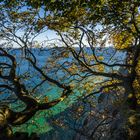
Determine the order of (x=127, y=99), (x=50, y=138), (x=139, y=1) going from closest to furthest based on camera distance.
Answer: (x=139, y=1)
(x=127, y=99)
(x=50, y=138)

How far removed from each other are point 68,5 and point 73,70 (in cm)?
1055

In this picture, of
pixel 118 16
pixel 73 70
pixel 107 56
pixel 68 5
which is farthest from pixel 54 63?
pixel 68 5

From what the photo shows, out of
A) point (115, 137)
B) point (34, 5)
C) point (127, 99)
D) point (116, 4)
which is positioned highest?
point (116, 4)

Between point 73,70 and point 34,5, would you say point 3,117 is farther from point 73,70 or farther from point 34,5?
point 73,70

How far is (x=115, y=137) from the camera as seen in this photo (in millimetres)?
14695

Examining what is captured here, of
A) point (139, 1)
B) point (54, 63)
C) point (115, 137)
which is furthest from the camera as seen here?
point (54, 63)

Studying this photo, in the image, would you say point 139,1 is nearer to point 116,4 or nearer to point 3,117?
point 116,4

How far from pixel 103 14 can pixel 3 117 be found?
6.82 metres

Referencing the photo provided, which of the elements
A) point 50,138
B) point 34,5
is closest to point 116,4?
point 34,5

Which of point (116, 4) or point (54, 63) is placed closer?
point (116, 4)

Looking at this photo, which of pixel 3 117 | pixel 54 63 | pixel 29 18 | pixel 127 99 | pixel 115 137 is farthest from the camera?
pixel 54 63

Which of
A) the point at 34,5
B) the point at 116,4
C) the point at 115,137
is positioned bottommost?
the point at 115,137

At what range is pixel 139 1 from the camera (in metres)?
13.6

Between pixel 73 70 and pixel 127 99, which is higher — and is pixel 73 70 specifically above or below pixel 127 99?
above
